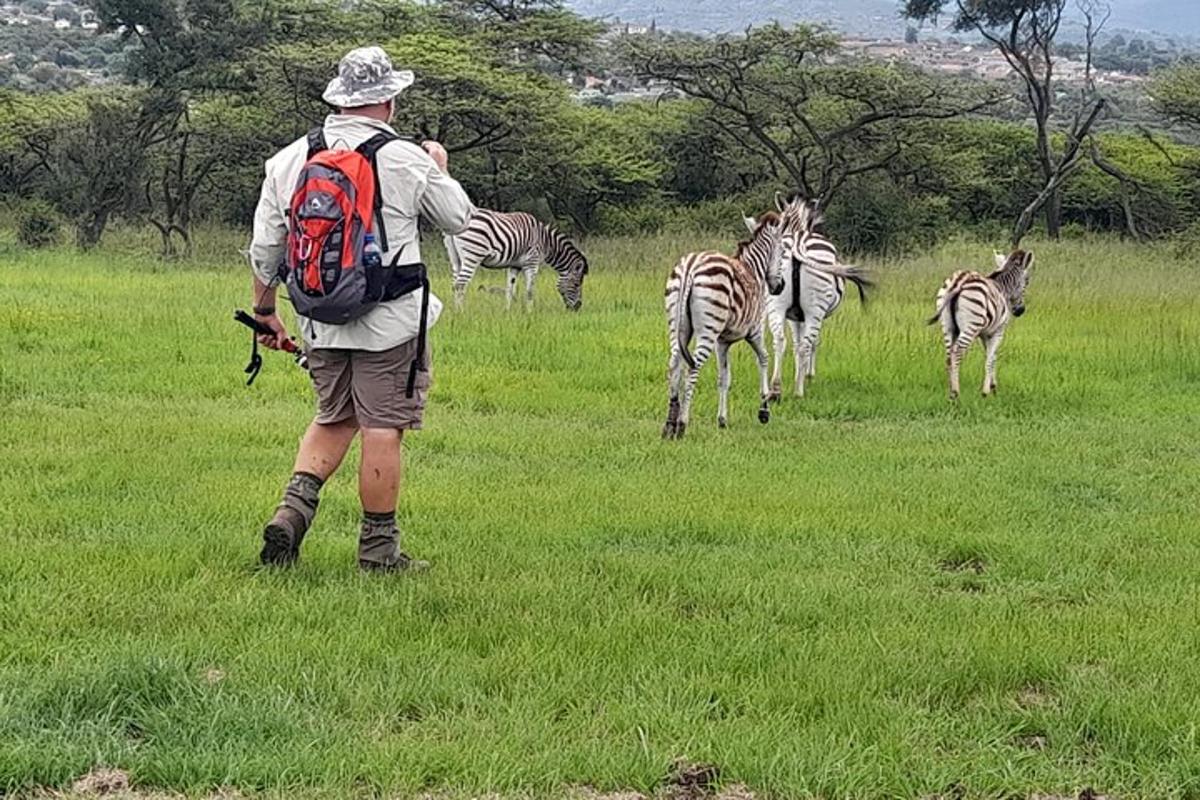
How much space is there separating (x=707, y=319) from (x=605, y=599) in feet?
17.1

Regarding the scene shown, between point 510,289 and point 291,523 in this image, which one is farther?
point 510,289

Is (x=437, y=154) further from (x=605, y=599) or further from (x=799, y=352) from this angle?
(x=799, y=352)

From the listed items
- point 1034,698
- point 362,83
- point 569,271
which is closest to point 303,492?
point 362,83

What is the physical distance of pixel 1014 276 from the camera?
1358 centimetres

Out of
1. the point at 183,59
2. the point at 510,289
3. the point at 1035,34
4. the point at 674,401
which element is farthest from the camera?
the point at 1035,34

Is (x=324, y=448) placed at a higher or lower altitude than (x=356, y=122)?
lower

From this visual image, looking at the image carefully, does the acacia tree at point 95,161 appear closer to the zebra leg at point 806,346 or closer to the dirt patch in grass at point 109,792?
the zebra leg at point 806,346

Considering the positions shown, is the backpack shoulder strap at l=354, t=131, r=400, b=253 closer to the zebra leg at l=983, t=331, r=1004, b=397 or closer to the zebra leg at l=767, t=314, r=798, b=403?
the zebra leg at l=767, t=314, r=798, b=403

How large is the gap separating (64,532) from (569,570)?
2.32 meters

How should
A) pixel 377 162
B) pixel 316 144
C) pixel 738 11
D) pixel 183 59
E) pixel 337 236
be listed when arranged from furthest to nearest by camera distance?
pixel 738 11
pixel 183 59
pixel 316 144
pixel 377 162
pixel 337 236

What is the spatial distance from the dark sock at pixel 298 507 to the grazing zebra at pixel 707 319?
4557 mm

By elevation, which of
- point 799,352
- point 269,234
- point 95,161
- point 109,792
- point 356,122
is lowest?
point 95,161

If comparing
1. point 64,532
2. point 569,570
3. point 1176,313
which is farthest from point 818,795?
point 1176,313

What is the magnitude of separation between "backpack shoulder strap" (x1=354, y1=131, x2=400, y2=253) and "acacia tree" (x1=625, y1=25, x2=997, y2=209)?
2179cm
